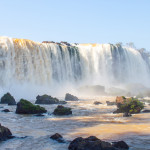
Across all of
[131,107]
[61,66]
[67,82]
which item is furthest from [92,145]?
[67,82]

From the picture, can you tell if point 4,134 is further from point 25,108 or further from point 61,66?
point 61,66

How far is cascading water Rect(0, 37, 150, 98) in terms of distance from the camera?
33.2 meters

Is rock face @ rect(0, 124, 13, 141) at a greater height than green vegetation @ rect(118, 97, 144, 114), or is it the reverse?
green vegetation @ rect(118, 97, 144, 114)

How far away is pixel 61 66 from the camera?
40625 mm

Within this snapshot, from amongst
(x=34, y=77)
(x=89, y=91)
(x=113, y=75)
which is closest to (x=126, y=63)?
(x=113, y=75)

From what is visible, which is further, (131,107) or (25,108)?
(131,107)

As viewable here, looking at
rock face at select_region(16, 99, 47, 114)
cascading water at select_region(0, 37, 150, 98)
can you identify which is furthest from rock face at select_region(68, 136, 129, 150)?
cascading water at select_region(0, 37, 150, 98)

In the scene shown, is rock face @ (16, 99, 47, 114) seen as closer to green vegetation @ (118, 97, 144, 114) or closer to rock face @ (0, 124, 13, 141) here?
green vegetation @ (118, 97, 144, 114)

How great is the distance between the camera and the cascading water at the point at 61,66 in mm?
33203

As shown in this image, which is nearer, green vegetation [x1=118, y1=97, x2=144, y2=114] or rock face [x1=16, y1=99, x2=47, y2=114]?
rock face [x1=16, y1=99, x2=47, y2=114]

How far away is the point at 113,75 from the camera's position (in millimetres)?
53562

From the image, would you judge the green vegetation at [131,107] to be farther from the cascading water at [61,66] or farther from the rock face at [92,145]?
the cascading water at [61,66]

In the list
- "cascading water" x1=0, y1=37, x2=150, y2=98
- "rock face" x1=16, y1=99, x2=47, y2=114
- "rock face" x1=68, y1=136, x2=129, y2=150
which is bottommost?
"rock face" x1=68, y1=136, x2=129, y2=150

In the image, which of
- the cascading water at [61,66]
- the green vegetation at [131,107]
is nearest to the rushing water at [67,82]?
the cascading water at [61,66]
